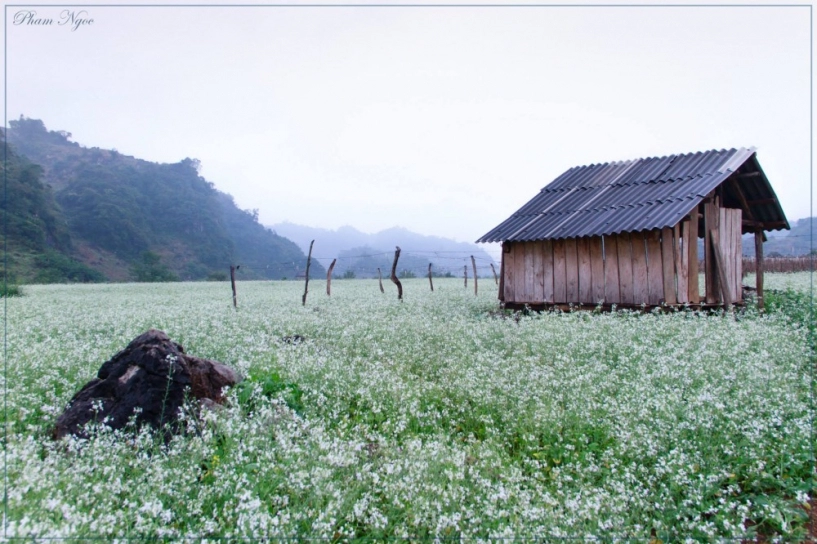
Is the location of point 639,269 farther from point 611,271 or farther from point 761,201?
point 761,201

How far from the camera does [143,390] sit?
5477 mm

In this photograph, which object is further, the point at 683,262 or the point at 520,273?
the point at 520,273

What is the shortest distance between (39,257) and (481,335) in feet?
175

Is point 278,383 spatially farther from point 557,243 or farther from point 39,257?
point 39,257

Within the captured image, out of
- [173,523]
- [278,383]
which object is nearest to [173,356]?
[278,383]

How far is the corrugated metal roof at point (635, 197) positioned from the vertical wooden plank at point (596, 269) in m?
0.75

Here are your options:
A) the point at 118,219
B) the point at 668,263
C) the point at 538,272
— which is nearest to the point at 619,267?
the point at 668,263

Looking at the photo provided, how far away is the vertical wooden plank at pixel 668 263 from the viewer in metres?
12.7

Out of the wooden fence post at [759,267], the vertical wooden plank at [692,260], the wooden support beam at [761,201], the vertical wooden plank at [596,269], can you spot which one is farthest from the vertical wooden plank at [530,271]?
the wooden support beam at [761,201]

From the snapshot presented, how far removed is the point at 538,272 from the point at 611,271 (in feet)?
7.67

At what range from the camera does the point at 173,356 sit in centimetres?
571

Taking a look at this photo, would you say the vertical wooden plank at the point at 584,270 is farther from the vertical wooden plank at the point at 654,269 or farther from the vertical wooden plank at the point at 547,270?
the vertical wooden plank at the point at 654,269

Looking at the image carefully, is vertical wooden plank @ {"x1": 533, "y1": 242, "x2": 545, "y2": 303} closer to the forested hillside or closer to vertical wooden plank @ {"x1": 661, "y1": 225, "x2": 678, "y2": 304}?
vertical wooden plank @ {"x1": 661, "y1": 225, "x2": 678, "y2": 304}

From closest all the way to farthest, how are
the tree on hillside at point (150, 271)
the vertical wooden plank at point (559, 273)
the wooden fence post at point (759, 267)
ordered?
1. the vertical wooden plank at point (559, 273)
2. the wooden fence post at point (759, 267)
3. the tree on hillside at point (150, 271)
